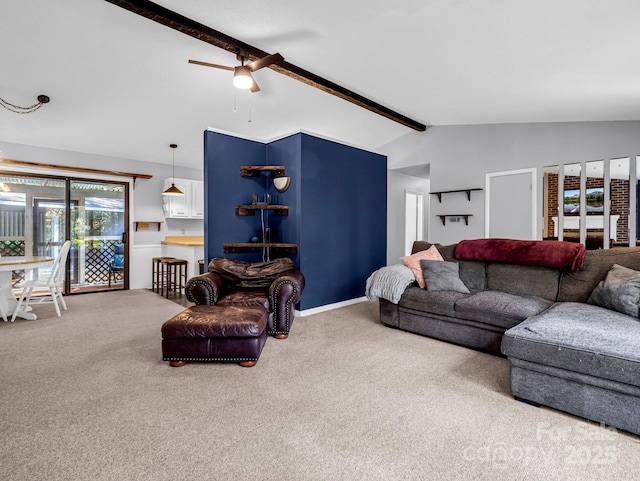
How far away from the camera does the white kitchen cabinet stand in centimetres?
665

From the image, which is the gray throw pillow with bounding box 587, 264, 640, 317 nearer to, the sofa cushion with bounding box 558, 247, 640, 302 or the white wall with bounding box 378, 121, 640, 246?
the sofa cushion with bounding box 558, 247, 640, 302

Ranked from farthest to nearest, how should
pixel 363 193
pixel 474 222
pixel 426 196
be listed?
pixel 426 196, pixel 474 222, pixel 363 193

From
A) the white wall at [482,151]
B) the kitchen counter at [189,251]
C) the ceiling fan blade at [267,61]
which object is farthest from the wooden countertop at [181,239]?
the white wall at [482,151]

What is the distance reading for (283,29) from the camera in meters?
3.17

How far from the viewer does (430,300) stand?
336 centimetres

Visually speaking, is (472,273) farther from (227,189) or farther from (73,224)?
(73,224)

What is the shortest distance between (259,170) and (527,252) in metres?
3.20

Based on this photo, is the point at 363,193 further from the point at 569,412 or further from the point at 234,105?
the point at 569,412

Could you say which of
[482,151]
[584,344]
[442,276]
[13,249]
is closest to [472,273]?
[442,276]

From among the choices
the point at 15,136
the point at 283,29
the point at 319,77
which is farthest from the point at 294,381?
the point at 15,136

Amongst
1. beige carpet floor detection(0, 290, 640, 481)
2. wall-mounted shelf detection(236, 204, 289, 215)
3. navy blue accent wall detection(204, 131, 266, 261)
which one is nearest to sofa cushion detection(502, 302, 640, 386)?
beige carpet floor detection(0, 290, 640, 481)

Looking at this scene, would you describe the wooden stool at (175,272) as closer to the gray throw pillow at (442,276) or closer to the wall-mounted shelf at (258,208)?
the wall-mounted shelf at (258,208)

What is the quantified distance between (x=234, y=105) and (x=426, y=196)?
5247 mm

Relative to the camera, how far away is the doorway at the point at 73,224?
544 centimetres
